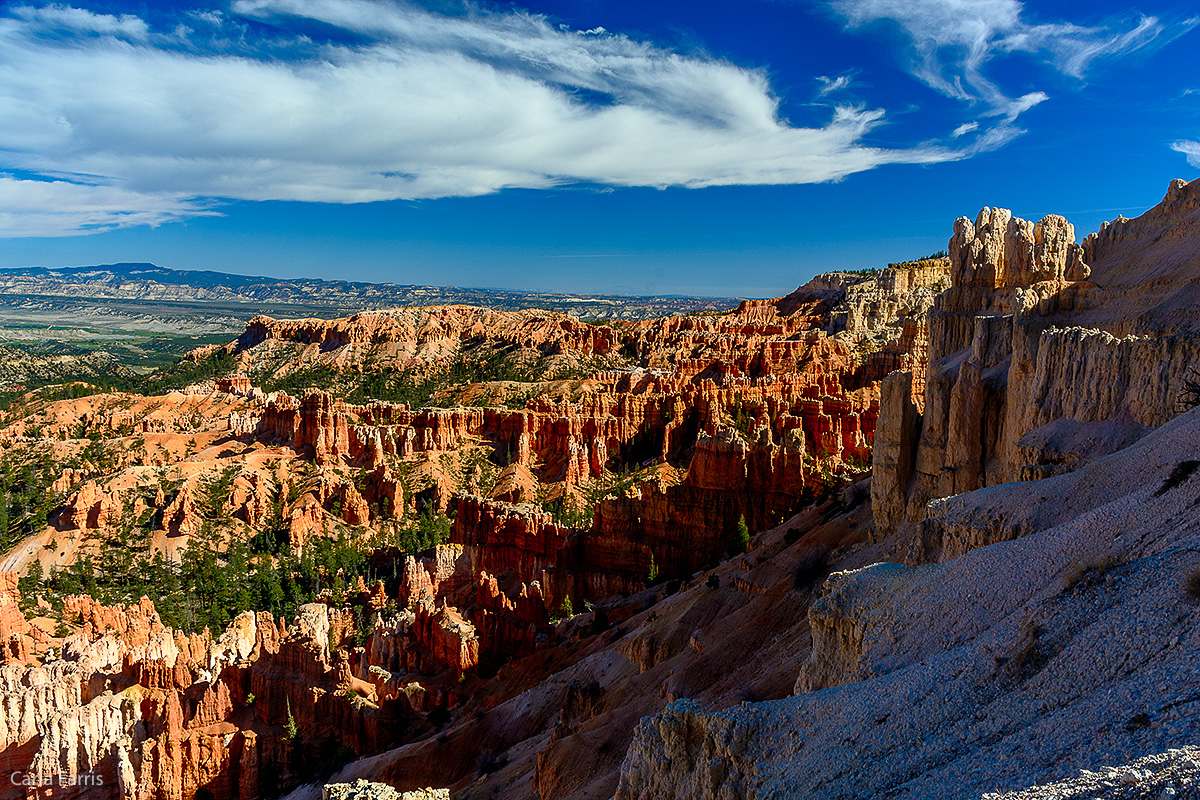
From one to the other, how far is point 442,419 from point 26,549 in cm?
3301

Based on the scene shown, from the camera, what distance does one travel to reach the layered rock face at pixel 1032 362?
1470 cm

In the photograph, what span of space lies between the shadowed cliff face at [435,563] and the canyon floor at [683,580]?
0.66ft

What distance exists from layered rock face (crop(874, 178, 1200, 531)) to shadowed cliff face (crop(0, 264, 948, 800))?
4323 mm

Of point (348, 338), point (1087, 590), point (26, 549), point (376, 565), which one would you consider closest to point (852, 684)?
point (1087, 590)

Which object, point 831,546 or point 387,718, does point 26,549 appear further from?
point 831,546

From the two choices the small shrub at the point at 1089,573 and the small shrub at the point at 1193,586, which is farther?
the small shrub at the point at 1089,573

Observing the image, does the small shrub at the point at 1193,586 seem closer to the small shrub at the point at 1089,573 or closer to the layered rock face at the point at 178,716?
the small shrub at the point at 1089,573

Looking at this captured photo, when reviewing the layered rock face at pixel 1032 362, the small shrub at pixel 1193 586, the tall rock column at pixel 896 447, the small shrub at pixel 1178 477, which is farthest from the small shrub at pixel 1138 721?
the tall rock column at pixel 896 447

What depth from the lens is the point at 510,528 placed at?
43906 millimetres

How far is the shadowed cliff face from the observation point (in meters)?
22.8

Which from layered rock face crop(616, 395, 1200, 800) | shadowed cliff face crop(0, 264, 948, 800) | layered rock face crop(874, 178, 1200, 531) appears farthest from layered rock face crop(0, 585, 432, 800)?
layered rock face crop(874, 178, 1200, 531)

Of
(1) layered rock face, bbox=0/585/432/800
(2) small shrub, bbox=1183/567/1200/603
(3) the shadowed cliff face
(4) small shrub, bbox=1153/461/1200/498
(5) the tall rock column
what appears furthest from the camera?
(1) layered rock face, bbox=0/585/432/800

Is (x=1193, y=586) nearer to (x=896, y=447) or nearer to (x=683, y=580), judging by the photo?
(x=896, y=447)

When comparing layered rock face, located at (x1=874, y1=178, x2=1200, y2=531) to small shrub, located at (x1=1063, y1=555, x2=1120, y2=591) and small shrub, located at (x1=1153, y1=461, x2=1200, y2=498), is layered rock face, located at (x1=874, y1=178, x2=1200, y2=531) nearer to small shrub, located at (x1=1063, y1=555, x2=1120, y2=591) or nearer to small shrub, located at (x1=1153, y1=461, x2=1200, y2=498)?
small shrub, located at (x1=1153, y1=461, x2=1200, y2=498)
